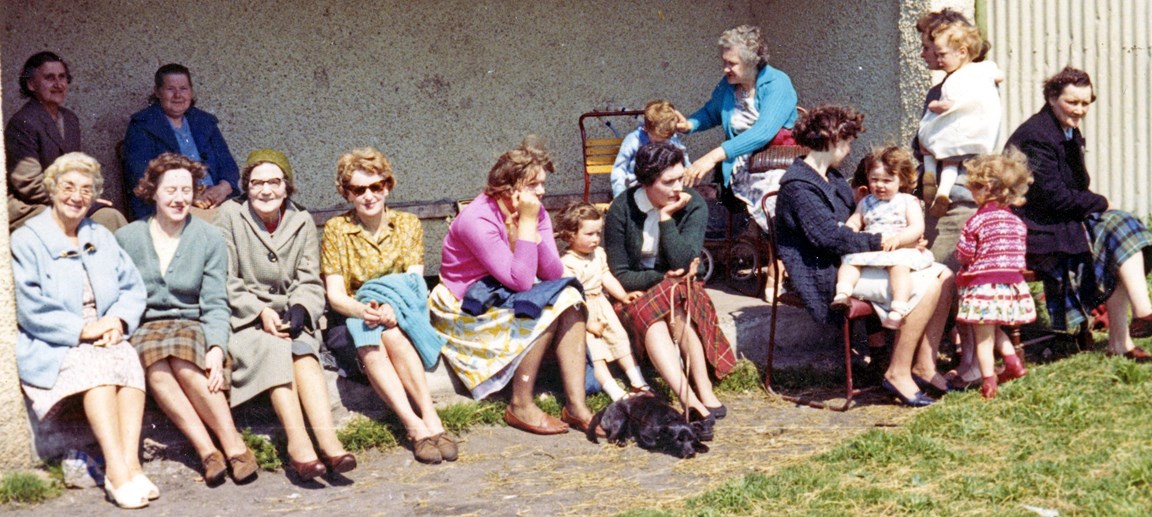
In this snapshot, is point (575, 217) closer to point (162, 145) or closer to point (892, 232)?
point (892, 232)

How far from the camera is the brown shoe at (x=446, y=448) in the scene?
600 centimetres

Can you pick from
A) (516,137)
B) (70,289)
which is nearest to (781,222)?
(516,137)

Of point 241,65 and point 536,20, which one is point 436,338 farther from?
point 536,20

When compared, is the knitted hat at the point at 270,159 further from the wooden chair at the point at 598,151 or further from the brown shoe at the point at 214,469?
the wooden chair at the point at 598,151

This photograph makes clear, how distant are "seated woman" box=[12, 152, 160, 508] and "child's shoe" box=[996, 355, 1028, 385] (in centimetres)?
394

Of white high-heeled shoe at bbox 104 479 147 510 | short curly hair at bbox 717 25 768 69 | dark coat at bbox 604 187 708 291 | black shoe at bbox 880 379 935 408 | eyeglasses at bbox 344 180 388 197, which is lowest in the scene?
white high-heeled shoe at bbox 104 479 147 510

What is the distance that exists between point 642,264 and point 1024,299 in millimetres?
1856

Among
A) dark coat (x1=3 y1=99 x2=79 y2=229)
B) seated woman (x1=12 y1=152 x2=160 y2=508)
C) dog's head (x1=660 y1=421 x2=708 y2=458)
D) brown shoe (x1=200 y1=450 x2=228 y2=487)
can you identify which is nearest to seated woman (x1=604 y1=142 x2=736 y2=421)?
dog's head (x1=660 y1=421 x2=708 y2=458)

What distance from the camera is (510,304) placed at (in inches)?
249

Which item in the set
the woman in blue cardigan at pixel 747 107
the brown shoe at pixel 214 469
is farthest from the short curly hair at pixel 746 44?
the brown shoe at pixel 214 469

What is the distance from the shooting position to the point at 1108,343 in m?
6.80

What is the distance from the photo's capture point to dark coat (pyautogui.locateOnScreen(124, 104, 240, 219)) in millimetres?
7203

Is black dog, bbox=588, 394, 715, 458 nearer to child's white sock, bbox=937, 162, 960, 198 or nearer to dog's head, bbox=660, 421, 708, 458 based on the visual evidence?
dog's head, bbox=660, 421, 708, 458

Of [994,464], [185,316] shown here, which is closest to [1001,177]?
[994,464]
